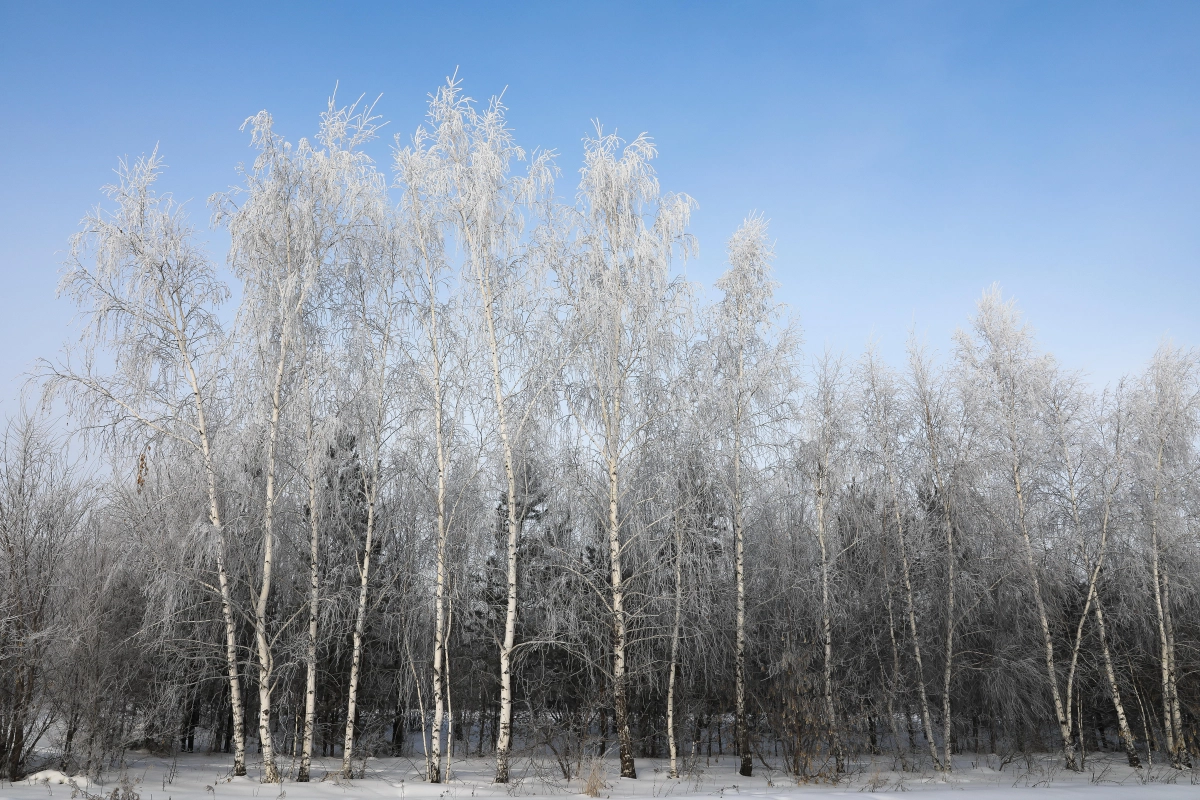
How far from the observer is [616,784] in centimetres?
1250

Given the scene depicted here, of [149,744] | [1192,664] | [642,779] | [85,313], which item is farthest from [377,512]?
[1192,664]

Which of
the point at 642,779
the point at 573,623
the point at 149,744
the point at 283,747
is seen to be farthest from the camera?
the point at 283,747

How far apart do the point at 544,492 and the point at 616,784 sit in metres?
5.44

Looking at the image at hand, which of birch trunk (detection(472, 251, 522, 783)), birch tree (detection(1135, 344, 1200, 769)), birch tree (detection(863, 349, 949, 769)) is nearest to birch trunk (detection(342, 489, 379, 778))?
birch trunk (detection(472, 251, 522, 783))

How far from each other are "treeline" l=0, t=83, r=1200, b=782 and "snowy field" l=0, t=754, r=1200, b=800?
606mm

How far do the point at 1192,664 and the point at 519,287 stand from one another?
55.8 ft

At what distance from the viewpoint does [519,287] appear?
13.2m

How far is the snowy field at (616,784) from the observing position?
10.4 metres

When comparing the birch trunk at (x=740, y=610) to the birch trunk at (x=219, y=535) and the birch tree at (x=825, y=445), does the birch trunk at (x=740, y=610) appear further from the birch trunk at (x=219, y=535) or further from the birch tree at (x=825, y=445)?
the birch trunk at (x=219, y=535)

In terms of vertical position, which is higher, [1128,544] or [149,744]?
[1128,544]

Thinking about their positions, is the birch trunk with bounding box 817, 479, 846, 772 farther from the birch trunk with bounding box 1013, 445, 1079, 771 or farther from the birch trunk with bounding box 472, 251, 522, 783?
the birch trunk with bounding box 472, 251, 522, 783

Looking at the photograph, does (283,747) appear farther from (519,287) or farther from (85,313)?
(519,287)

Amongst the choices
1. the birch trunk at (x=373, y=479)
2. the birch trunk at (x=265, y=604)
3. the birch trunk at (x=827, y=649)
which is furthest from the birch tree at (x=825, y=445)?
the birch trunk at (x=265, y=604)

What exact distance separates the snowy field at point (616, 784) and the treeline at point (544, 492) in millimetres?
606
